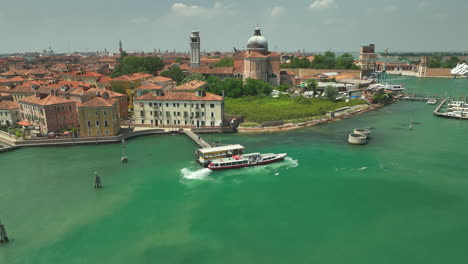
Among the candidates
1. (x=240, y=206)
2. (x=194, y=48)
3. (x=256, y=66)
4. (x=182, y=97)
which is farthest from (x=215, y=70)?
(x=240, y=206)

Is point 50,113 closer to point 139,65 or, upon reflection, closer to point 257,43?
point 139,65

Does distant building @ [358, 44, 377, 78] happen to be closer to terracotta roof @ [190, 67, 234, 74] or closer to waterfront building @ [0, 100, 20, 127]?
terracotta roof @ [190, 67, 234, 74]

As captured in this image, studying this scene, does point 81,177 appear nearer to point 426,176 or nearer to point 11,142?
Result: point 11,142

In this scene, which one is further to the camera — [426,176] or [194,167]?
[194,167]

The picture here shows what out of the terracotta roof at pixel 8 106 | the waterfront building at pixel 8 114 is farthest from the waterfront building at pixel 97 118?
the terracotta roof at pixel 8 106

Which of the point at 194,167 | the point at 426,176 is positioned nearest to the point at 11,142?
the point at 194,167

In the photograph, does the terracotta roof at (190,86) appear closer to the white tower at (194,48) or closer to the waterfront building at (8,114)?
the waterfront building at (8,114)
